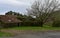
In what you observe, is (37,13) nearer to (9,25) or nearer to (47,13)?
(47,13)

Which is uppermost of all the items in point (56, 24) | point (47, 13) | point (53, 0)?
point (53, 0)

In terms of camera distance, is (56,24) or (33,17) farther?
(33,17)

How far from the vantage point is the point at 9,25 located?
51.0 metres

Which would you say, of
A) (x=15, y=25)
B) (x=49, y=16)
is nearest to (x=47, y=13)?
(x=49, y=16)

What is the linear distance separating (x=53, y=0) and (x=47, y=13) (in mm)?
4858

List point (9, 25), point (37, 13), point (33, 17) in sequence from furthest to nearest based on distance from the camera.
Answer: point (33, 17) < point (37, 13) < point (9, 25)

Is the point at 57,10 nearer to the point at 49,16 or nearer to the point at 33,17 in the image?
the point at 49,16

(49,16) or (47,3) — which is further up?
(47,3)

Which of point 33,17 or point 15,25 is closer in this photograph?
point 15,25

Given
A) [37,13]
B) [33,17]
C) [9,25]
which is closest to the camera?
[9,25]

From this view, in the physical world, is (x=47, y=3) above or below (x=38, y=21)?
above

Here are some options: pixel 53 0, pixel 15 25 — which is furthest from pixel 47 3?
pixel 15 25

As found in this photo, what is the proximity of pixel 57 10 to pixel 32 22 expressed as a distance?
8560 mm

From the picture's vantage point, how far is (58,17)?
5888 centimetres
